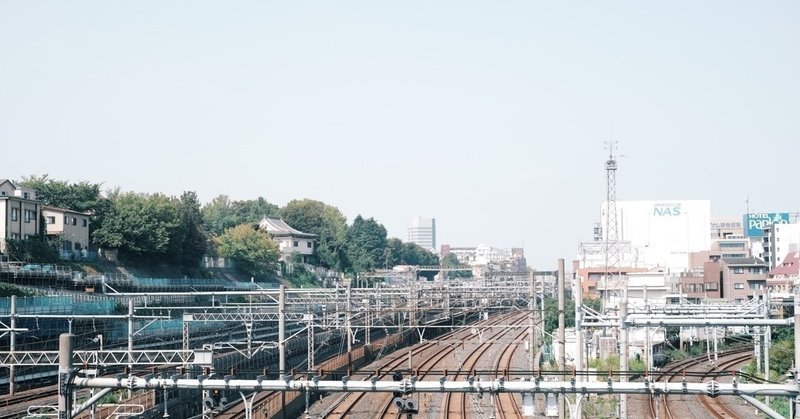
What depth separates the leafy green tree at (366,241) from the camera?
10995cm

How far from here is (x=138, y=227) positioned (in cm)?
5728

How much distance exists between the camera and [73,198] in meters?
58.0

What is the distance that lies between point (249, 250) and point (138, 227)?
18.7 metres

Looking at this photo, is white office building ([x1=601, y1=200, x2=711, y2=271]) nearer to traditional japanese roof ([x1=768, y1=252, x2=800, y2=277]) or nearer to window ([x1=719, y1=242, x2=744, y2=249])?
window ([x1=719, y1=242, x2=744, y2=249])

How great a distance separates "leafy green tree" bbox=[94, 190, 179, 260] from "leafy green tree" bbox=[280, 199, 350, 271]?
39414mm

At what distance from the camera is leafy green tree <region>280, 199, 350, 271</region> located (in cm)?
9956

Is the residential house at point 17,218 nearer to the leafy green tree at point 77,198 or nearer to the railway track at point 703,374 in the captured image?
the leafy green tree at point 77,198

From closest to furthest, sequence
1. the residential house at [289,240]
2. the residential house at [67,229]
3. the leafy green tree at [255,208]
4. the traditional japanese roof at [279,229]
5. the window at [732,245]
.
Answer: the residential house at [67,229] < the residential house at [289,240] < the traditional japanese roof at [279,229] < the window at [732,245] < the leafy green tree at [255,208]

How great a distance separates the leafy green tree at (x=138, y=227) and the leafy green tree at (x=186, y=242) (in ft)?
3.37

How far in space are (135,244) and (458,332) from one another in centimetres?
2487

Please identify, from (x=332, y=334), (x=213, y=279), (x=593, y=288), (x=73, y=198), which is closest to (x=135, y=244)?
(x=73, y=198)

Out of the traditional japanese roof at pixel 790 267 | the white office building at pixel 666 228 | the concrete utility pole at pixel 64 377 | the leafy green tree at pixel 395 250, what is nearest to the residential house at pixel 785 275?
the traditional japanese roof at pixel 790 267

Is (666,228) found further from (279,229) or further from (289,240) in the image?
(279,229)

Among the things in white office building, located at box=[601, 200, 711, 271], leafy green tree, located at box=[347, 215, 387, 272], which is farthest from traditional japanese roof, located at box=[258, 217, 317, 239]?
white office building, located at box=[601, 200, 711, 271]
